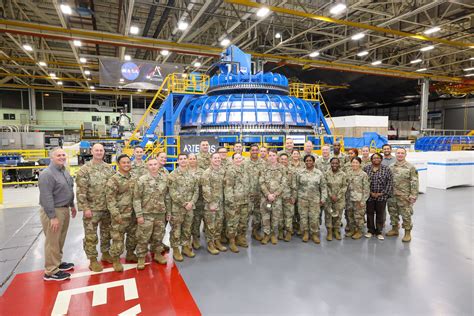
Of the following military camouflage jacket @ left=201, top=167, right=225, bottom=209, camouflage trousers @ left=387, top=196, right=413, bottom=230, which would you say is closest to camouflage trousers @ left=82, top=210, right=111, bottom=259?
military camouflage jacket @ left=201, top=167, right=225, bottom=209

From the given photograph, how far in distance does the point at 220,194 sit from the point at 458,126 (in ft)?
142

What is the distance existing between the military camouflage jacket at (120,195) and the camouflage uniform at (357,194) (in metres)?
4.22

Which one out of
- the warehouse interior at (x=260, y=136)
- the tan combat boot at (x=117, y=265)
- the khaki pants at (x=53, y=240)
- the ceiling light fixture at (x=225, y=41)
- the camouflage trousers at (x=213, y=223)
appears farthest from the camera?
the ceiling light fixture at (x=225, y=41)

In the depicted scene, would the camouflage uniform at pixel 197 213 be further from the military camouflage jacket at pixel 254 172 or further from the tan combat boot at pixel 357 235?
the tan combat boot at pixel 357 235

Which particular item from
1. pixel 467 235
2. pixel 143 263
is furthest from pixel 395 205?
pixel 143 263

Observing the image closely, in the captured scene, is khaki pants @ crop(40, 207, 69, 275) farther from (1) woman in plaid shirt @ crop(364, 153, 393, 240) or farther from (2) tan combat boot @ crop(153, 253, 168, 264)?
(1) woman in plaid shirt @ crop(364, 153, 393, 240)

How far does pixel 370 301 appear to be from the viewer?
3.78 m

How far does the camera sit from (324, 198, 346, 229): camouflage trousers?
5.69 m

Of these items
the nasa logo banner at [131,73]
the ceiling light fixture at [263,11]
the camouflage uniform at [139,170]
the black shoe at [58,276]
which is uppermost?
the ceiling light fixture at [263,11]

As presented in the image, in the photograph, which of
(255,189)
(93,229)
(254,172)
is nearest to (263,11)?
(254,172)

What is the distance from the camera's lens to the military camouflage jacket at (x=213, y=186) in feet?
16.3

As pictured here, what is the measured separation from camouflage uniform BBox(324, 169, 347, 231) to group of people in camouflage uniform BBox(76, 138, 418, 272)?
19 mm

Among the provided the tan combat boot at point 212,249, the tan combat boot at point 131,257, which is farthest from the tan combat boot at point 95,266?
the tan combat boot at point 212,249

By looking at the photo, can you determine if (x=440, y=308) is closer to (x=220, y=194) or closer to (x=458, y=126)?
(x=220, y=194)
